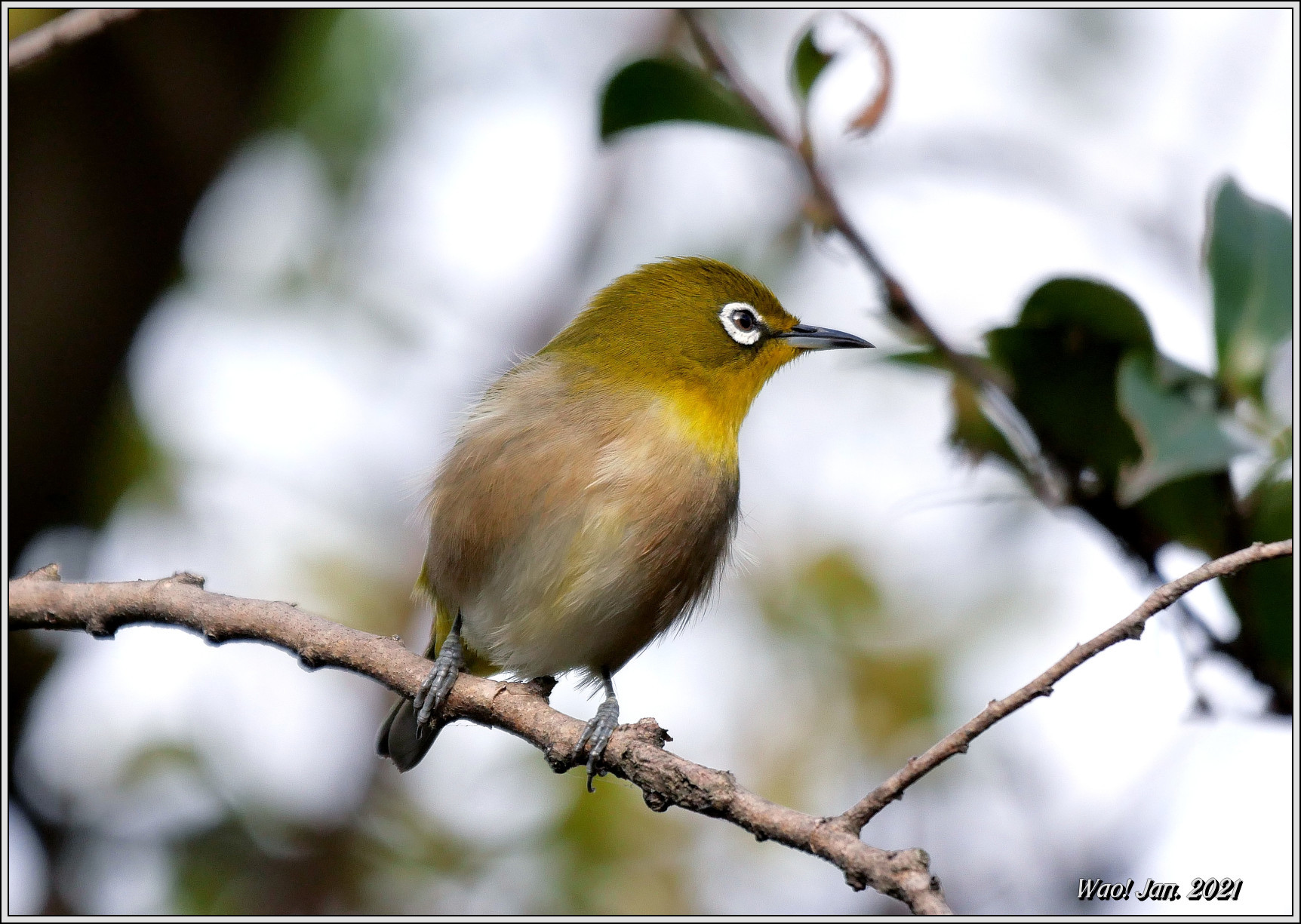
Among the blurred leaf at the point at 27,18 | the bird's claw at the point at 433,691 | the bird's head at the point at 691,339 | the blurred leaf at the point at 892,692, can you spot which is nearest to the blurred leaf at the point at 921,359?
the bird's head at the point at 691,339

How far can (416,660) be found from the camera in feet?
11.3

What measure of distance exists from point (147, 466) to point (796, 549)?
4.24 metres

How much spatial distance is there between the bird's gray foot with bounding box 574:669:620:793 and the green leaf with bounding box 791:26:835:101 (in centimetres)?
214

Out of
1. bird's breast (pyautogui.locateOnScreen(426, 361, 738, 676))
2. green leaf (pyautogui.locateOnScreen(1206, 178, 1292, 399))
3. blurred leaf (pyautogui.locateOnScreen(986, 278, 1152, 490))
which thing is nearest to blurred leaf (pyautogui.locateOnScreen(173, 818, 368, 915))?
bird's breast (pyautogui.locateOnScreen(426, 361, 738, 676))

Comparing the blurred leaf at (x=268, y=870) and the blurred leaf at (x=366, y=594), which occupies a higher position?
the blurred leaf at (x=366, y=594)

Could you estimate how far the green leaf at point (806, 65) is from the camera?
11.5ft

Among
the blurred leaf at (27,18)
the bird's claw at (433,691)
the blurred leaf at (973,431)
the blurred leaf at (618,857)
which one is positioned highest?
the blurred leaf at (27,18)

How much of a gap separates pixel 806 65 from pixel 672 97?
458 millimetres

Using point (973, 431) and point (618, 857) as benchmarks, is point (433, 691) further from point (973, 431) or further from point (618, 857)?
point (618, 857)

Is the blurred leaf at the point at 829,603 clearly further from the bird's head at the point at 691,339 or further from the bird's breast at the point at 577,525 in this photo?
the bird's breast at the point at 577,525

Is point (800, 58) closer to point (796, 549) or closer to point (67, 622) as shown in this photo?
point (67, 622)

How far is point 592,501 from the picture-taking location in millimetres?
4195

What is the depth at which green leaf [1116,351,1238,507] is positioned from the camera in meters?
2.85

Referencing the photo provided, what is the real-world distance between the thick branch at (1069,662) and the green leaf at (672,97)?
6.48 feet
